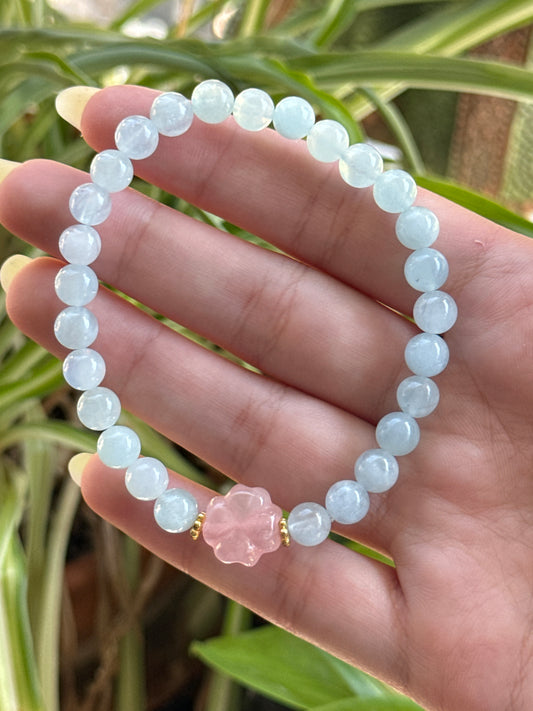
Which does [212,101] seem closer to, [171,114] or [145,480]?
[171,114]

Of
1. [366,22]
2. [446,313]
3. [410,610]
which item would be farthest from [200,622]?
[366,22]

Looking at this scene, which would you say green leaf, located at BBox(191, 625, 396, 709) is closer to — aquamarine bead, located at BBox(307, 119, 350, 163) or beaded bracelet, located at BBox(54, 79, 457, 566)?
beaded bracelet, located at BBox(54, 79, 457, 566)

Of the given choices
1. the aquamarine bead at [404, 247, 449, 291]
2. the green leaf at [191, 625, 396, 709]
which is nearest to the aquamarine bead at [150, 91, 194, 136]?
the aquamarine bead at [404, 247, 449, 291]

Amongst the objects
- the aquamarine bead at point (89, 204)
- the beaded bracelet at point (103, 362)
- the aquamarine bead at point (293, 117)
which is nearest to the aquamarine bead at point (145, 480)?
the beaded bracelet at point (103, 362)

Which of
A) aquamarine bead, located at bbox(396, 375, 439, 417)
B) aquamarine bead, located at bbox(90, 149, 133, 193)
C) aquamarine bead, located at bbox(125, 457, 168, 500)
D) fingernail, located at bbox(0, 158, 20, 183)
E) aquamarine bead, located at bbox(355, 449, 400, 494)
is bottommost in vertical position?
aquamarine bead, located at bbox(125, 457, 168, 500)

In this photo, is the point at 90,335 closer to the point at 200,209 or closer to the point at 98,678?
the point at 200,209

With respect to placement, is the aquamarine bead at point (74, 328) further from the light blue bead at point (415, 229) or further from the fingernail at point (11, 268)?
the light blue bead at point (415, 229)
